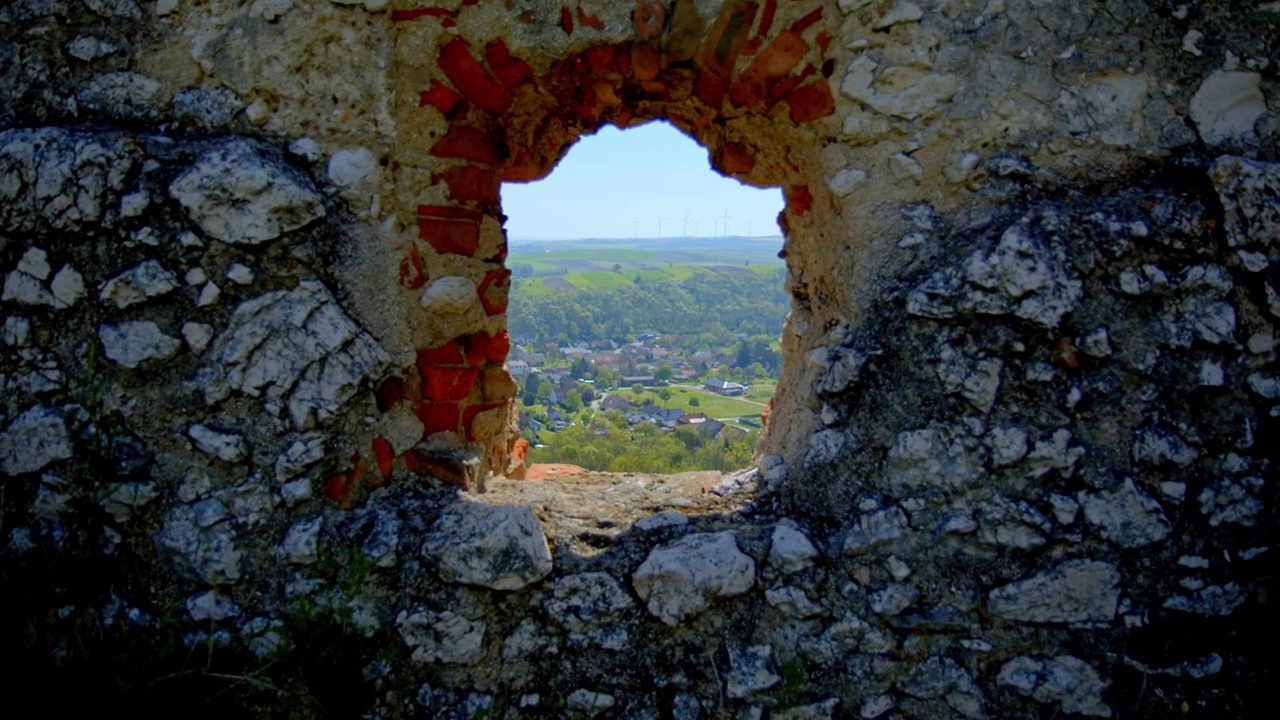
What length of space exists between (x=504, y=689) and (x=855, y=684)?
88cm

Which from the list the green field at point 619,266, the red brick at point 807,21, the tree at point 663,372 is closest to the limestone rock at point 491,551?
the red brick at point 807,21

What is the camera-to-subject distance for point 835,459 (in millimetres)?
2059

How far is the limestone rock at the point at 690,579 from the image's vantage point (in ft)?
6.31

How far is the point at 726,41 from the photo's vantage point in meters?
2.10

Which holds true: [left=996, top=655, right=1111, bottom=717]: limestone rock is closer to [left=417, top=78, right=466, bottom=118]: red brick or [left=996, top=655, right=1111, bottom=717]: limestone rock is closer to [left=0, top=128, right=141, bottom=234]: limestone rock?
[left=417, top=78, right=466, bottom=118]: red brick

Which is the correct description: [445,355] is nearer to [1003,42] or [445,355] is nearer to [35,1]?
A: [35,1]

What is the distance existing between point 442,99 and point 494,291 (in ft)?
1.90

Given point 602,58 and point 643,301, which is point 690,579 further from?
point 643,301

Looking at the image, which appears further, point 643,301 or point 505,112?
point 643,301

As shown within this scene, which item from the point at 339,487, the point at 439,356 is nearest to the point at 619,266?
the point at 439,356

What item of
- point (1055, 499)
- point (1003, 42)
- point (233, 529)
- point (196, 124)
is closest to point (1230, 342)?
point (1055, 499)

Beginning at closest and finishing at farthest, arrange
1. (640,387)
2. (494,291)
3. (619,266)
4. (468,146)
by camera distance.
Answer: (468,146) < (494,291) < (640,387) < (619,266)

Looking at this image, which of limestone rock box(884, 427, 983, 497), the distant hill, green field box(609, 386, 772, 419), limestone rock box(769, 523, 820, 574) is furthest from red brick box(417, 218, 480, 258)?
the distant hill

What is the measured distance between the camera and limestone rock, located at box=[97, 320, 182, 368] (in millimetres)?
1921
